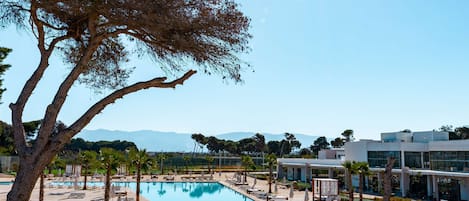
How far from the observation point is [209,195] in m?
28.5

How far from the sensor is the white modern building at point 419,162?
23.5 m

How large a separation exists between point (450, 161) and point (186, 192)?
17.6m

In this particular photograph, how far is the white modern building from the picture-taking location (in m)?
23.5

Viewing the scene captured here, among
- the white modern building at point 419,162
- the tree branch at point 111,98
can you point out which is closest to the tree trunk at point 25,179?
the tree branch at point 111,98

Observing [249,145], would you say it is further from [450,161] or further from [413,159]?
[450,161]

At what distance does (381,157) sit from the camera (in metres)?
28.2

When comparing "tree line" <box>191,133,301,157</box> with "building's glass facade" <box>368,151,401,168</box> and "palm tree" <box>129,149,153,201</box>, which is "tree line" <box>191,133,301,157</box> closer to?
"building's glass facade" <box>368,151,401,168</box>

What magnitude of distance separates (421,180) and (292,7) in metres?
19.9

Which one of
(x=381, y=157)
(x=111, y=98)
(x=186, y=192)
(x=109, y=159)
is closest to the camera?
(x=111, y=98)

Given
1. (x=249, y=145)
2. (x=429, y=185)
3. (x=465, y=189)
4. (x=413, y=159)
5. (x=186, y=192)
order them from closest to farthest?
(x=465, y=189), (x=429, y=185), (x=413, y=159), (x=186, y=192), (x=249, y=145)

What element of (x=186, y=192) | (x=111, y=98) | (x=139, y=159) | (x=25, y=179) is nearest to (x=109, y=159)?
(x=139, y=159)

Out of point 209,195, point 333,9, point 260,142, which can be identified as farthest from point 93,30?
point 260,142

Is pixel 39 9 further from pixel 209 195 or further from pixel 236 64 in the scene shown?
pixel 209 195

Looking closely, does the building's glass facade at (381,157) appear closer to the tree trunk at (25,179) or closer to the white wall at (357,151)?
the white wall at (357,151)
